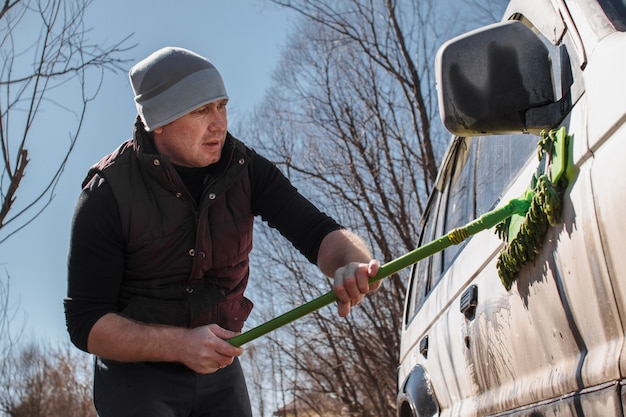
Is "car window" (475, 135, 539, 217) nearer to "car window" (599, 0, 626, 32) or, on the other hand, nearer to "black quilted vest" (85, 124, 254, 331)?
"car window" (599, 0, 626, 32)

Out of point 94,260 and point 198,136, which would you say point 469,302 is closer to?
point 198,136

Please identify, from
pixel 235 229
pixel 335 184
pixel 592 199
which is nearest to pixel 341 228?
pixel 235 229

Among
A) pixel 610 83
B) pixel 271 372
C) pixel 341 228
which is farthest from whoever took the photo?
pixel 271 372

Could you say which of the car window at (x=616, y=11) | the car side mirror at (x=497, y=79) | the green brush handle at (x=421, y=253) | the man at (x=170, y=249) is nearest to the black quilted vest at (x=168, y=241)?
the man at (x=170, y=249)

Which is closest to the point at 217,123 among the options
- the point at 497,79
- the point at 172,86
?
the point at 172,86

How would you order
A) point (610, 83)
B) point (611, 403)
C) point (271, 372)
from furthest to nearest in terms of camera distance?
point (271, 372) → point (610, 83) → point (611, 403)

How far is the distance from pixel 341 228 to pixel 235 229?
1.21ft

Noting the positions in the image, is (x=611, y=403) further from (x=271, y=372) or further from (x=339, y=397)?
(x=271, y=372)

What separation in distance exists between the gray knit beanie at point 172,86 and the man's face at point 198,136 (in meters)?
0.04

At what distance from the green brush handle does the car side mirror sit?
227 mm

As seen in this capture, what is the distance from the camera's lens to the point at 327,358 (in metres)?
13.9

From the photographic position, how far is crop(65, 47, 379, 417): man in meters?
2.33

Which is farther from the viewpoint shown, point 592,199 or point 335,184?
point 335,184

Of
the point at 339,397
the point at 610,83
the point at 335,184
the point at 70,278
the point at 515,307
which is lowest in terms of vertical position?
the point at 515,307
